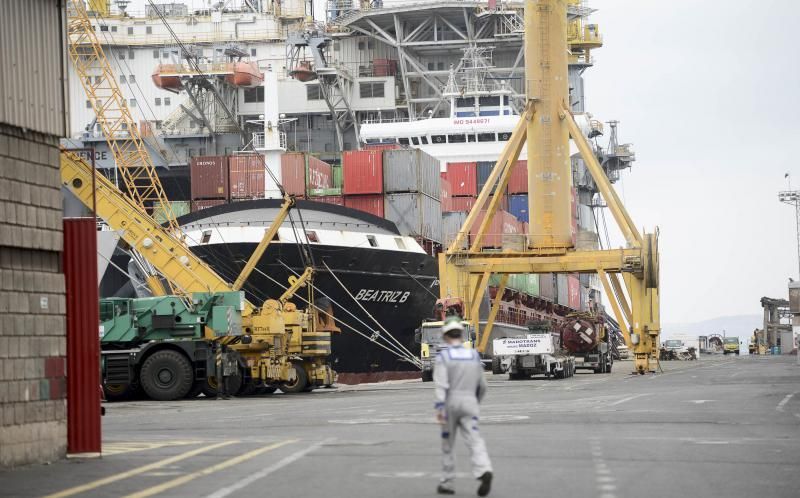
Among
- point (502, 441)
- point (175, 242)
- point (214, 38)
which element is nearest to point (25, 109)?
point (502, 441)

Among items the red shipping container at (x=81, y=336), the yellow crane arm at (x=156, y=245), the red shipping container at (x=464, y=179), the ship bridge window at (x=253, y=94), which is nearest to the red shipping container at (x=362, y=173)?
the red shipping container at (x=464, y=179)

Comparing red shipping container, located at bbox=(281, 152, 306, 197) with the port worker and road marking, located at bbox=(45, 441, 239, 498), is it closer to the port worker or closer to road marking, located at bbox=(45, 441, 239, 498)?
road marking, located at bbox=(45, 441, 239, 498)

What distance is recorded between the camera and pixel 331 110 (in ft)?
311

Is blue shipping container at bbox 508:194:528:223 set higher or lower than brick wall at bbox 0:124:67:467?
higher

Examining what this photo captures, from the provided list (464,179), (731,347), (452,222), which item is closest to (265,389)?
(452,222)

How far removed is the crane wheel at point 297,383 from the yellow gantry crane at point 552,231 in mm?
→ 15810

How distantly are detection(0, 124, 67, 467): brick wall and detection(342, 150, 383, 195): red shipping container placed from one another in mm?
45791

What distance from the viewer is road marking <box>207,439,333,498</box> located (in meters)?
12.7

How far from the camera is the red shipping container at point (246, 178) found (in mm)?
63781

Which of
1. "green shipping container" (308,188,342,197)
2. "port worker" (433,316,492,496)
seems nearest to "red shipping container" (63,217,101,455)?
"port worker" (433,316,492,496)

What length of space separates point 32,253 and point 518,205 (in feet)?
220

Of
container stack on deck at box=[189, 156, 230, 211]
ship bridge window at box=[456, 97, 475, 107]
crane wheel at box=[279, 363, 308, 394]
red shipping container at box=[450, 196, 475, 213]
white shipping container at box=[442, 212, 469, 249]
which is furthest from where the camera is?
ship bridge window at box=[456, 97, 475, 107]

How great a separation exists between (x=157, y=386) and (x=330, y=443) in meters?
17.9

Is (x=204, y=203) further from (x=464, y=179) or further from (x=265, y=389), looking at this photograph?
(x=265, y=389)
